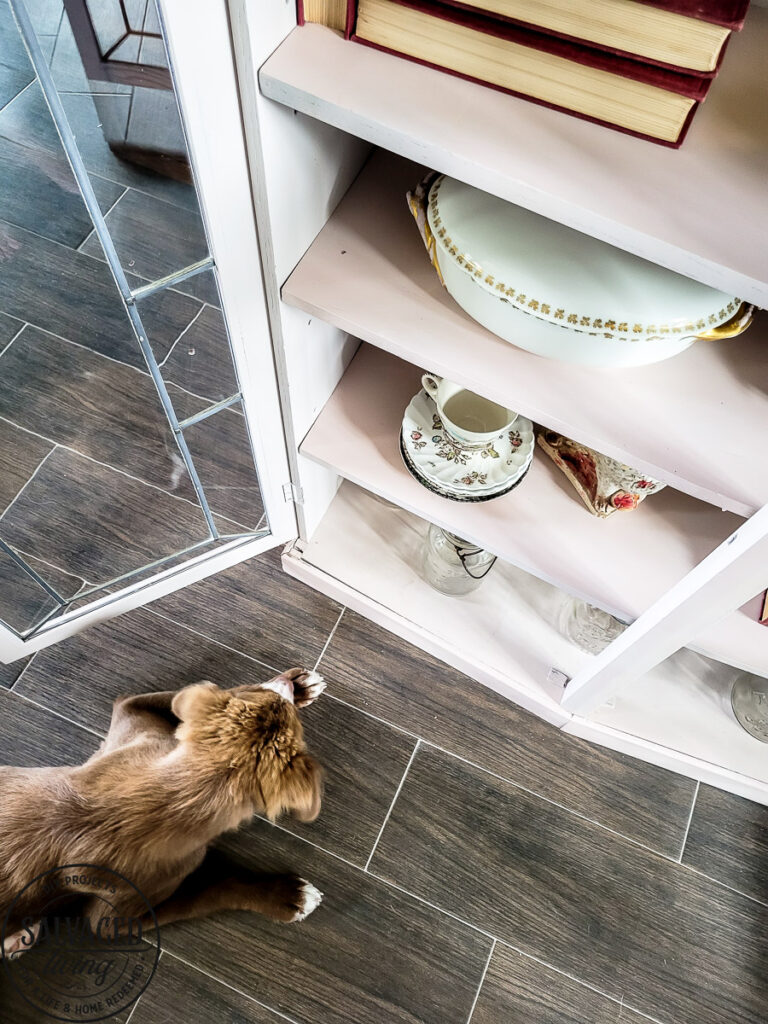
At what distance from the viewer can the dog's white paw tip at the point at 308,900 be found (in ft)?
3.17

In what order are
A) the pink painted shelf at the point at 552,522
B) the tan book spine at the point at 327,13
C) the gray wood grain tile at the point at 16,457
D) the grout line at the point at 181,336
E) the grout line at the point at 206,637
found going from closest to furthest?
the tan book spine at the point at 327,13 < the grout line at the point at 181,336 < the pink painted shelf at the point at 552,522 < the gray wood grain tile at the point at 16,457 < the grout line at the point at 206,637

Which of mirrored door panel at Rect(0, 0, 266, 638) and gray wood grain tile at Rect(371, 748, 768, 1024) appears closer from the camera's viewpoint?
mirrored door panel at Rect(0, 0, 266, 638)

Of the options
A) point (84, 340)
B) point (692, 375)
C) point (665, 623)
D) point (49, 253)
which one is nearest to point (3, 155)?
point (49, 253)

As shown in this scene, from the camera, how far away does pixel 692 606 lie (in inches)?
25.3

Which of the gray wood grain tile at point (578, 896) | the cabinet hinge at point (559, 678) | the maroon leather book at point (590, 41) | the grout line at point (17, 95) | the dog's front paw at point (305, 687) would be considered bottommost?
the gray wood grain tile at point (578, 896)

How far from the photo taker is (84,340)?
81 cm

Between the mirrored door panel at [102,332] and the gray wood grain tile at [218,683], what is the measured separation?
82 millimetres

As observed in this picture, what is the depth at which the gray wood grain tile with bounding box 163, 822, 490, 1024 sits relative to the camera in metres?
0.95

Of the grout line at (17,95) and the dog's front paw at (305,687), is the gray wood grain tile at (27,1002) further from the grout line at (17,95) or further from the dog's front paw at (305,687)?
the grout line at (17,95)

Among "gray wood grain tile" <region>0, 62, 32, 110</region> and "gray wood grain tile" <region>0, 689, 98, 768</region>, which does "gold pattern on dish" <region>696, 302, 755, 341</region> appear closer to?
"gray wood grain tile" <region>0, 62, 32, 110</region>

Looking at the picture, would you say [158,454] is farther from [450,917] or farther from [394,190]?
[450,917]

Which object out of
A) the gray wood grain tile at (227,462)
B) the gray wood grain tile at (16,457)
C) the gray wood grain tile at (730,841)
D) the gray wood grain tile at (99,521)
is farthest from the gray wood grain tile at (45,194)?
the gray wood grain tile at (730,841)

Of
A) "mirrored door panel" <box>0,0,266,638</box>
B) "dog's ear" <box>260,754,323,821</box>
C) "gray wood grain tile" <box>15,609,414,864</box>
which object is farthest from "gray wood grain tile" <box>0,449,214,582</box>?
"dog's ear" <box>260,754,323,821</box>

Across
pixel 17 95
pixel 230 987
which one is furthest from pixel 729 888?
pixel 17 95
